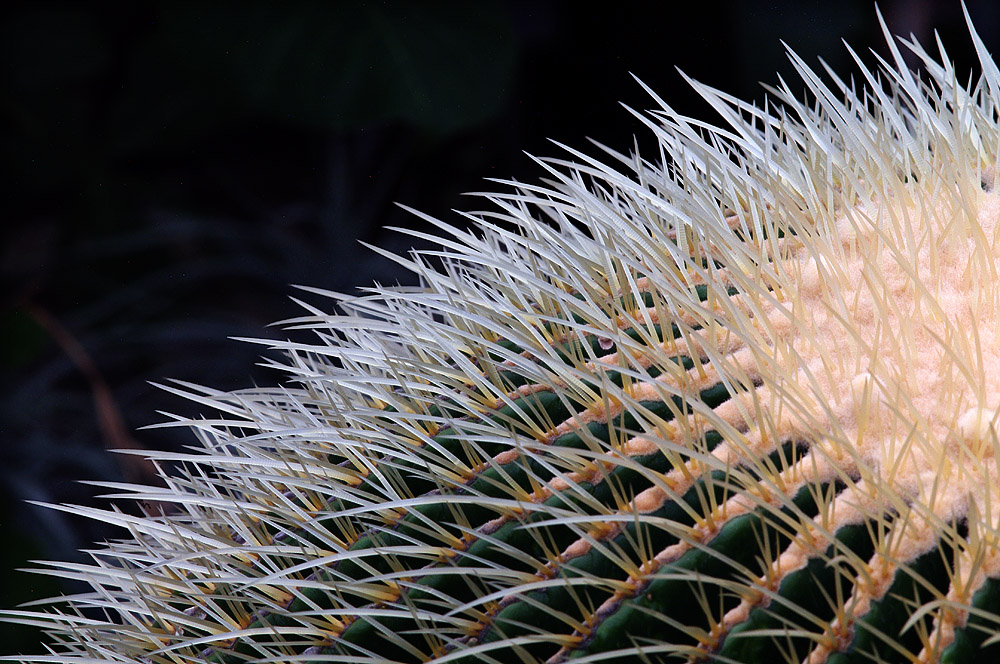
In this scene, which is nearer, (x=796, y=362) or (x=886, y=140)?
(x=796, y=362)

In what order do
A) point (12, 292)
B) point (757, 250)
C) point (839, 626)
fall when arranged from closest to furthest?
1. point (839, 626)
2. point (757, 250)
3. point (12, 292)

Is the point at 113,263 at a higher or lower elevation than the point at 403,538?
lower

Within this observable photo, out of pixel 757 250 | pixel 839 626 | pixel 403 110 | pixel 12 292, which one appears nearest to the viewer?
pixel 839 626

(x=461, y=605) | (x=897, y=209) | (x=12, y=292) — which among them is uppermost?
(x=897, y=209)

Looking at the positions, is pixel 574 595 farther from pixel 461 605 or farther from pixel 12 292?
pixel 12 292

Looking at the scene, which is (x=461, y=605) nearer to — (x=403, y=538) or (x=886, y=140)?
(x=403, y=538)

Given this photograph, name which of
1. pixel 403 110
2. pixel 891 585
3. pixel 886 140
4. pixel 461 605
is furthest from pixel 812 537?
pixel 403 110

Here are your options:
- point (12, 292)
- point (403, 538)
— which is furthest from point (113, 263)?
point (403, 538)
